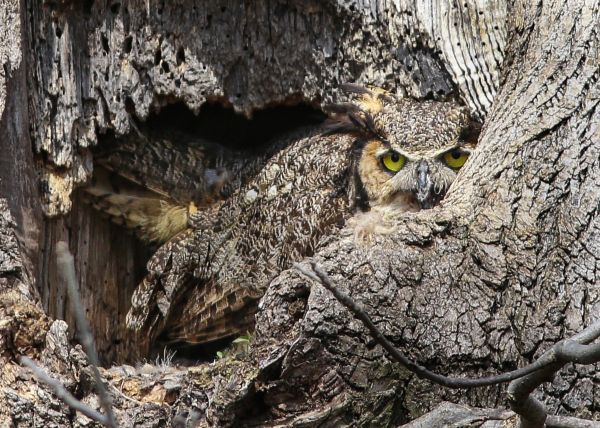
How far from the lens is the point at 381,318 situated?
91.8 inches

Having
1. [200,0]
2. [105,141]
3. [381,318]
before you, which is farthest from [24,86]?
[381,318]

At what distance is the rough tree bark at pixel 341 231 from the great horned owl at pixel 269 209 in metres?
0.18

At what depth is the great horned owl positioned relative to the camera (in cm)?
358

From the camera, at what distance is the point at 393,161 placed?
3.56 meters

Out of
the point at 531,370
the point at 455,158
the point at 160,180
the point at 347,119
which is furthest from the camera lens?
the point at 160,180

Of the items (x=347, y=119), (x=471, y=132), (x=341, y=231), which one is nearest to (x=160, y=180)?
(x=347, y=119)

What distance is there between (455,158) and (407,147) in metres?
0.19

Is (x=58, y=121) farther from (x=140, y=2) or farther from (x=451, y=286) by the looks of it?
(x=451, y=286)

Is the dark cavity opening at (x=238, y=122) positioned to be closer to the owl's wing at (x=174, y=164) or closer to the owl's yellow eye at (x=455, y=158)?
the owl's wing at (x=174, y=164)

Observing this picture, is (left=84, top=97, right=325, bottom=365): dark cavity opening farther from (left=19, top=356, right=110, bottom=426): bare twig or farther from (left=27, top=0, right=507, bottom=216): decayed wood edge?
(left=19, top=356, right=110, bottom=426): bare twig

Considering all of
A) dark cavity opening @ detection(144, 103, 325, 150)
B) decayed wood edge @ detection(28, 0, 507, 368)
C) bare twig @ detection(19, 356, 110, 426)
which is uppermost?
decayed wood edge @ detection(28, 0, 507, 368)

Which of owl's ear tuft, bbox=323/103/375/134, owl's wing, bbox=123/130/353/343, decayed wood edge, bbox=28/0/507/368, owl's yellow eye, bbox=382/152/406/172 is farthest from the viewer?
owl's wing, bbox=123/130/353/343

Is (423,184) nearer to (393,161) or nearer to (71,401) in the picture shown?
(393,161)

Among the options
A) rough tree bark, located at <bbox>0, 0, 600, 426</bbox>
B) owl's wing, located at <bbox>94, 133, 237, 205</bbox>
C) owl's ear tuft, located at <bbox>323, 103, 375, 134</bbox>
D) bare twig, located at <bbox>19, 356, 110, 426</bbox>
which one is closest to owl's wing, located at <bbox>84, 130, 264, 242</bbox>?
owl's wing, located at <bbox>94, 133, 237, 205</bbox>
